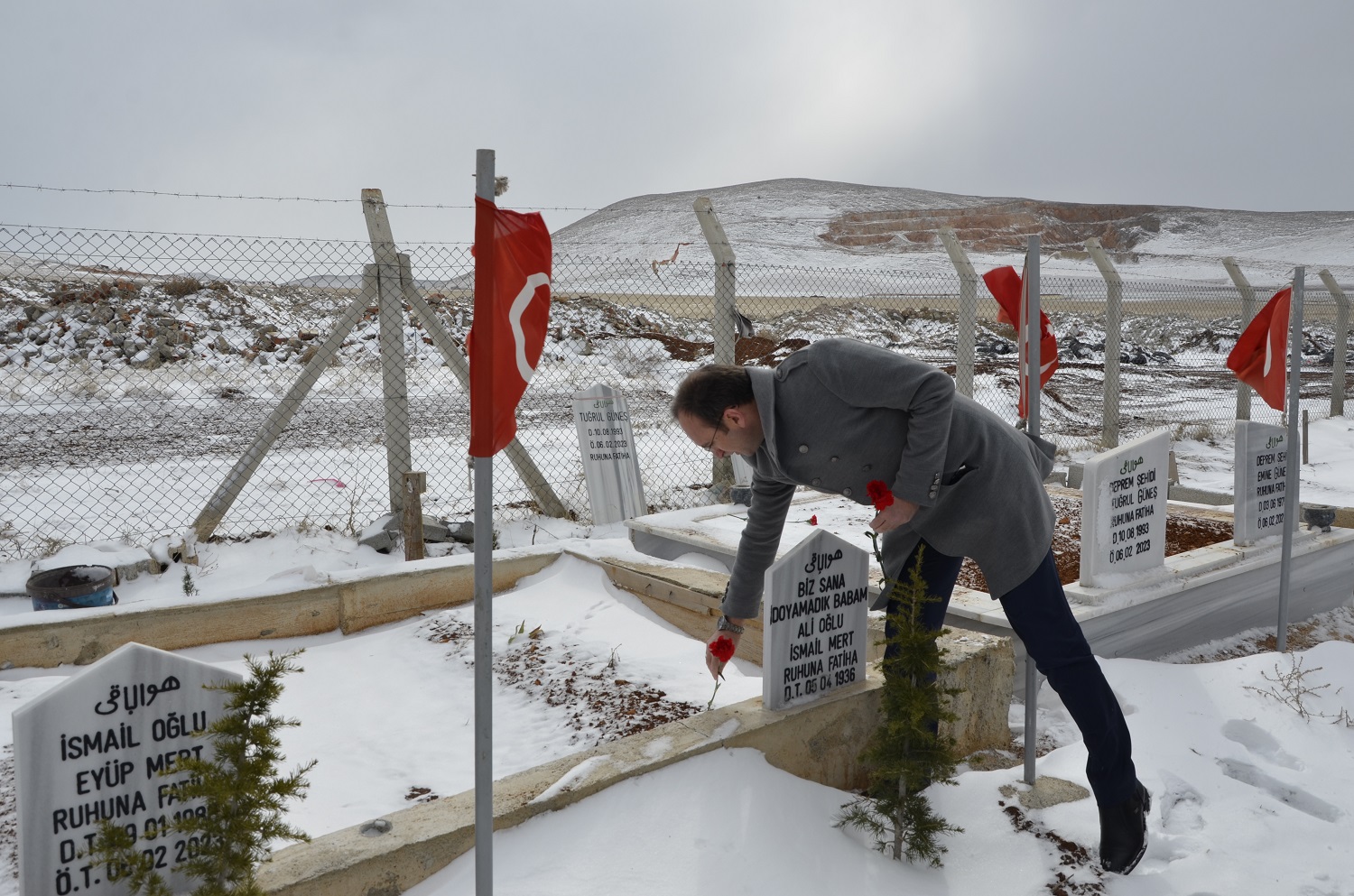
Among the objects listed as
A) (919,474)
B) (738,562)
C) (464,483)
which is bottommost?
(464,483)

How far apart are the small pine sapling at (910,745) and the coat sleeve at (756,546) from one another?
36 centimetres

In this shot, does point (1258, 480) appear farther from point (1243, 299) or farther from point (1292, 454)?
point (1243, 299)

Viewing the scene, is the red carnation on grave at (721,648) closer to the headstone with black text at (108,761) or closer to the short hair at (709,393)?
the short hair at (709,393)

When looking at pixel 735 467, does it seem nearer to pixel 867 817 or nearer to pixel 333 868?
pixel 867 817

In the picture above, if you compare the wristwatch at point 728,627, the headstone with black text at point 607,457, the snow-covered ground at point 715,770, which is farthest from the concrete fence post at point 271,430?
the wristwatch at point 728,627

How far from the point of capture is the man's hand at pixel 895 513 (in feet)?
7.50

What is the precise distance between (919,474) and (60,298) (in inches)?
776

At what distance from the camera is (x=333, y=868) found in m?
1.92

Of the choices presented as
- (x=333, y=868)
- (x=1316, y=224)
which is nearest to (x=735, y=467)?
(x=333, y=868)

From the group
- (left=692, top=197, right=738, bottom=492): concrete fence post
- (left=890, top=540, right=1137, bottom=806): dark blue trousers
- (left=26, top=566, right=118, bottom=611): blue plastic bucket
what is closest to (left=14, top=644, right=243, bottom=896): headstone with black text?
(left=890, top=540, right=1137, bottom=806): dark blue trousers

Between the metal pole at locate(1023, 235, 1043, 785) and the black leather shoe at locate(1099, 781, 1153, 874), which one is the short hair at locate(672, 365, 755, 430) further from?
the black leather shoe at locate(1099, 781, 1153, 874)

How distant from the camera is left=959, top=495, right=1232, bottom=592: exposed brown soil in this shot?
4.77m

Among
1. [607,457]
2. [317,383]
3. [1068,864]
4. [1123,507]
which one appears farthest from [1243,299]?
[317,383]

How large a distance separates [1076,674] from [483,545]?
160 cm
